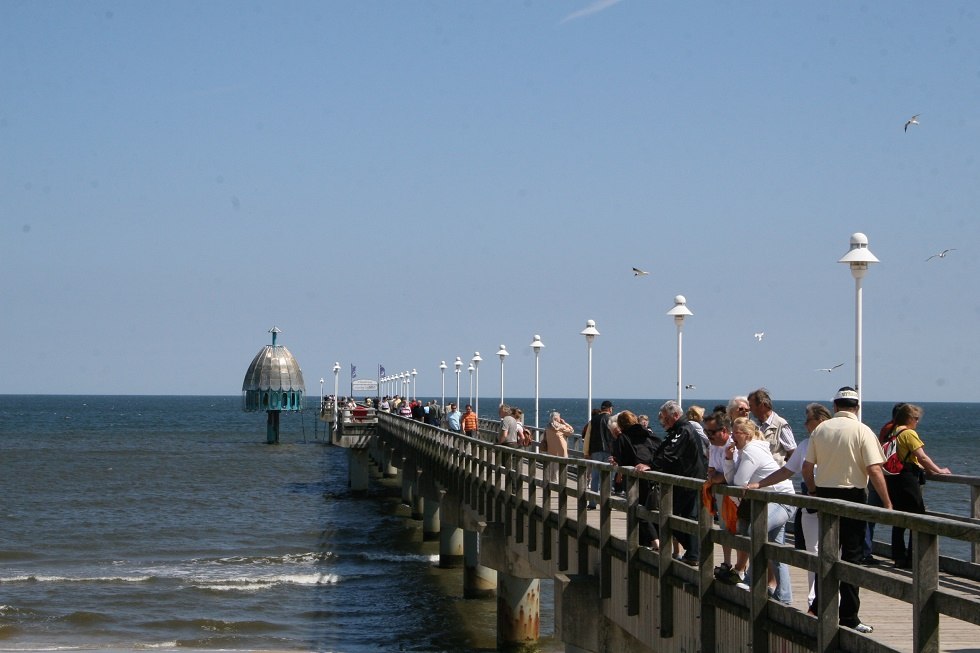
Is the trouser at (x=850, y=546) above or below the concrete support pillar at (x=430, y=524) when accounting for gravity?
above

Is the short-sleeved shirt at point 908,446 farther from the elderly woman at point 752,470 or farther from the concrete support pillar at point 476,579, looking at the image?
the concrete support pillar at point 476,579

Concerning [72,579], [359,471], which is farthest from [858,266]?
[359,471]

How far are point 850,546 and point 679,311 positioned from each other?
9770 mm

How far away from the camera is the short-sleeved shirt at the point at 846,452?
7711 millimetres

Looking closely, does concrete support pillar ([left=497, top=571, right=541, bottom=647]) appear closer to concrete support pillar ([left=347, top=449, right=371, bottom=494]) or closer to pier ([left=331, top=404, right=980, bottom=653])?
pier ([left=331, top=404, right=980, bottom=653])

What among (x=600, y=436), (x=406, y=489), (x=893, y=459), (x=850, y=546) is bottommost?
(x=406, y=489)

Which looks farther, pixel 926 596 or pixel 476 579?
pixel 476 579

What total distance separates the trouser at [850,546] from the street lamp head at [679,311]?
9.27m

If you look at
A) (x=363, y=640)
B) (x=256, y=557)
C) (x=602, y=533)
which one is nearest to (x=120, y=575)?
(x=256, y=557)

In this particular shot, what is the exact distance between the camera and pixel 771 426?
10.4 m

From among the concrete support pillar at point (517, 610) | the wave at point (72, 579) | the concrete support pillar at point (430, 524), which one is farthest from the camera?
the concrete support pillar at point (430, 524)

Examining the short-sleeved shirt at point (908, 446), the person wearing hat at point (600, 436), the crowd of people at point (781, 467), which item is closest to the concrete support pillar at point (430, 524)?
the person wearing hat at point (600, 436)

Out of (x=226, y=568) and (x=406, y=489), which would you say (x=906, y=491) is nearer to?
(x=226, y=568)

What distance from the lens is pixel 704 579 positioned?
329 inches
